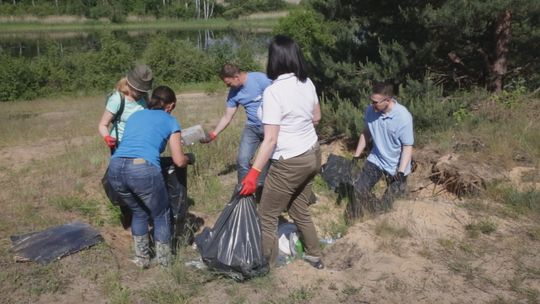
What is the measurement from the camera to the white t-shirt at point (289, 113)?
3.13m

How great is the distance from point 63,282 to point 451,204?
11.2ft

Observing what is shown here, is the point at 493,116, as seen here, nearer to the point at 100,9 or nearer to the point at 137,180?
the point at 137,180

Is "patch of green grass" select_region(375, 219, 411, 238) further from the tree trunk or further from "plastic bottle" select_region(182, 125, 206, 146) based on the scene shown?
the tree trunk

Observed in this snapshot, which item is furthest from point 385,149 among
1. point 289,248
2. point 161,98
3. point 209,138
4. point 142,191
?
point 142,191

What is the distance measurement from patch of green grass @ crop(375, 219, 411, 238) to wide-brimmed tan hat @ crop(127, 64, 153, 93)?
226cm

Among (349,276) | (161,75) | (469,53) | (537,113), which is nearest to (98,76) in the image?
(161,75)

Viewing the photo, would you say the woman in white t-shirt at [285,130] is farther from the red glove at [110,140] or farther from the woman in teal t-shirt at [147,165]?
the red glove at [110,140]

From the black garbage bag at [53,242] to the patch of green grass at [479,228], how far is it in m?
3.05

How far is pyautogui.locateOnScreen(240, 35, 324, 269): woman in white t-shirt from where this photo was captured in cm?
313

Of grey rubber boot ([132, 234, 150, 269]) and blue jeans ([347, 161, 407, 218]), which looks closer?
grey rubber boot ([132, 234, 150, 269])

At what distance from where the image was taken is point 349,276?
345 centimetres

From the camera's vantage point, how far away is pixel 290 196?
3391mm

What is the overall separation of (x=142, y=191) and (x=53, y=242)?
3.05ft

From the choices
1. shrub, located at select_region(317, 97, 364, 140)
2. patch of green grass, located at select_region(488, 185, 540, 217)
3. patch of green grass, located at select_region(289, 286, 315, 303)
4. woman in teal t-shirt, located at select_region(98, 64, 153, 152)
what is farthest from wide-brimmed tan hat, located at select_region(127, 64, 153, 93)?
shrub, located at select_region(317, 97, 364, 140)
